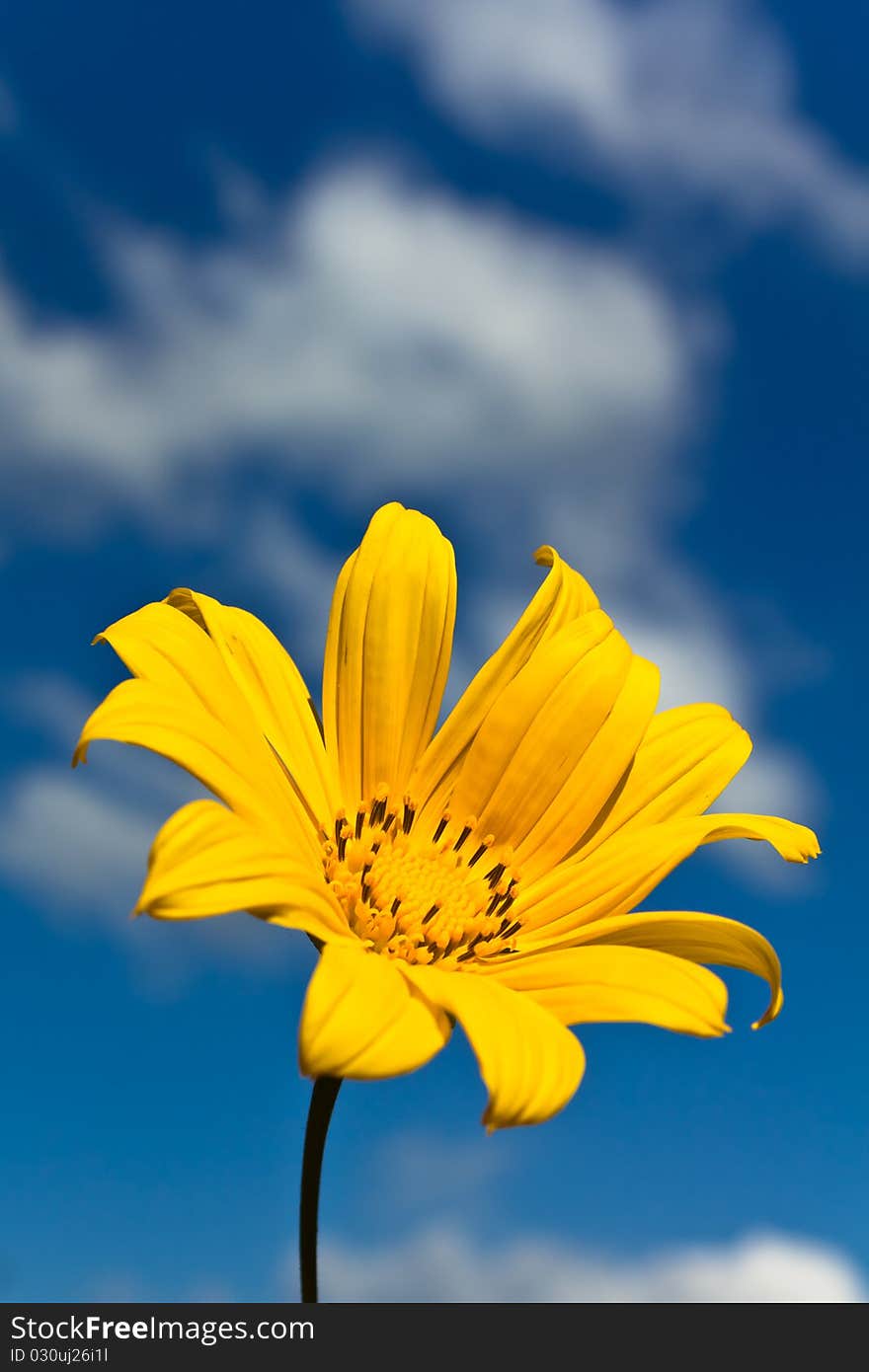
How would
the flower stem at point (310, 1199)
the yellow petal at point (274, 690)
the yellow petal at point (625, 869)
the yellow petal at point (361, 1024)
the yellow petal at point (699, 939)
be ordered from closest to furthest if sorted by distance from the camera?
1. the yellow petal at point (361, 1024)
2. the flower stem at point (310, 1199)
3. the yellow petal at point (699, 939)
4. the yellow petal at point (625, 869)
5. the yellow petal at point (274, 690)

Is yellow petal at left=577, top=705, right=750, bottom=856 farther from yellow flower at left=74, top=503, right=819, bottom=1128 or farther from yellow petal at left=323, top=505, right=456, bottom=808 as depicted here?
yellow petal at left=323, top=505, right=456, bottom=808

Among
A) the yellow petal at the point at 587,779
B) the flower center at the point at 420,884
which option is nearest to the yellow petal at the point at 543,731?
the yellow petal at the point at 587,779

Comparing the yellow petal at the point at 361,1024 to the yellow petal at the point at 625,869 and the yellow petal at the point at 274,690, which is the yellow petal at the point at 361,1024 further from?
the yellow petal at the point at 274,690

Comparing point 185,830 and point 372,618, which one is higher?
point 372,618

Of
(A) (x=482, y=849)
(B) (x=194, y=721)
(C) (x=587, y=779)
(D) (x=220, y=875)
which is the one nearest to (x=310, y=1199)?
(D) (x=220, y=875)
